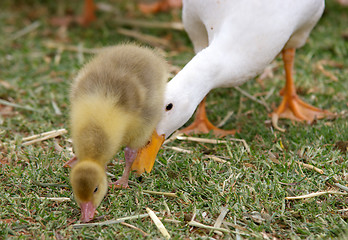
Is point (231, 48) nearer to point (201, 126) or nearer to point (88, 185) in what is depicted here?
point (201, 126)

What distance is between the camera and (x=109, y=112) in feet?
8.07

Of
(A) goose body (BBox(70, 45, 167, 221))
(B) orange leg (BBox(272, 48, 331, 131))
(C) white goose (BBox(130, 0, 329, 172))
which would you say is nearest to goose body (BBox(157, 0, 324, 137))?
(C) white goose (BBox(130, 0, 329, 172))

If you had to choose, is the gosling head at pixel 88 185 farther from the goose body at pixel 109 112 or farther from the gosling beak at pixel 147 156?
the gosling beak at pixel 147 156

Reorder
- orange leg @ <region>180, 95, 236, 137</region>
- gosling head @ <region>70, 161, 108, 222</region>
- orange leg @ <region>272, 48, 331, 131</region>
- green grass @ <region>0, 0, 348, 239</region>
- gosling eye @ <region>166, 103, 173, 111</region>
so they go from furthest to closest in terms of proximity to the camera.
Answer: orange leg @ <region>272, 48, 331, 131</region>
orange leg @ <region>180, 95, 236, 137</region>
gosling eye @ <region>166, 103, 173, 111</region>
green grass @ <region>0, 0, 348, 239</region>
gosling head @ <region>70, 161, 108, 222</region>

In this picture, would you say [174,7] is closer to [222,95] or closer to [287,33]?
[222,95]

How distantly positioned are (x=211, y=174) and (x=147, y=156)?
0.45 metres

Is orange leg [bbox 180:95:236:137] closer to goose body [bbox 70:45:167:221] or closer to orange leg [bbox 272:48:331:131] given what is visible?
orange leg [bbox 272:48:331:131]

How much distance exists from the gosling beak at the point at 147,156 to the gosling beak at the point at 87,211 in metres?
0.51

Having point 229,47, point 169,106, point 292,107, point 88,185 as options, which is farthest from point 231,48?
point 88,185

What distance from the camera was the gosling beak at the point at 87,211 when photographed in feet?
8.00

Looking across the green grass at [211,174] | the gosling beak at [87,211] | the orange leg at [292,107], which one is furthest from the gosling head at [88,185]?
the orange leg at [292,107]

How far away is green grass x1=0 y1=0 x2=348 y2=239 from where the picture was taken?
8.20 feet

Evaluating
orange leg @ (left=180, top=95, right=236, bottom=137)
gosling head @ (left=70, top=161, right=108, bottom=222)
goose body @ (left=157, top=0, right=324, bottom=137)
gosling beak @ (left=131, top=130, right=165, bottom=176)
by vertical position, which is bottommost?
orange leg @ (left=180, top=95, right=236, bottom=137)

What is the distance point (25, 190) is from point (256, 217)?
1.42 m
